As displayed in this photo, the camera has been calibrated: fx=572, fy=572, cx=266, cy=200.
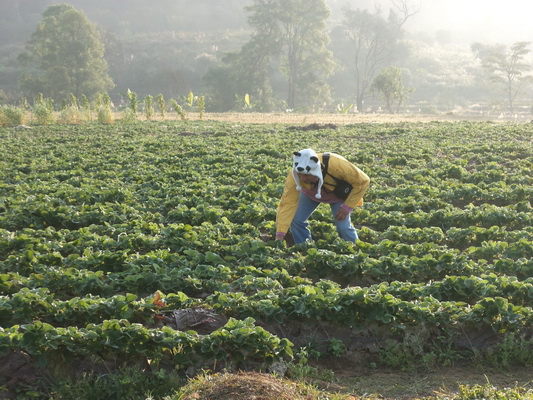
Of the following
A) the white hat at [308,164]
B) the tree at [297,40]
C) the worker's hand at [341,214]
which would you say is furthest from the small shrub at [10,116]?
the tree at [297,40]

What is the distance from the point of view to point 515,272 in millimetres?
6949

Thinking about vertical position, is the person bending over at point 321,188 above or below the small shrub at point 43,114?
below

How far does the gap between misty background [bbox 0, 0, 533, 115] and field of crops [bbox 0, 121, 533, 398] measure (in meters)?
43.6

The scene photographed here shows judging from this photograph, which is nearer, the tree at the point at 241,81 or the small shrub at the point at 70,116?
the small shrub at the point at 70,116

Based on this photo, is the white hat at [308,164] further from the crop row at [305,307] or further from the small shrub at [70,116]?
the small shrub at [70,116]

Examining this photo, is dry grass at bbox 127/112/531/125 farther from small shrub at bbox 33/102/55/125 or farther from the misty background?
the misty background

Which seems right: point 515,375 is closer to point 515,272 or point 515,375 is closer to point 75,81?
point 515,272

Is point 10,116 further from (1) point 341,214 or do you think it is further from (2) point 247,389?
(2) point 247,389

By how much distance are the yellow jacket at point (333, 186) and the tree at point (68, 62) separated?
44.1m

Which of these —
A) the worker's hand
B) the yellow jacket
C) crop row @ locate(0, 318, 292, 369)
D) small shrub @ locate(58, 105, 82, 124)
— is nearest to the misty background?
small shrub @ locate(58, 105, 82, 124)

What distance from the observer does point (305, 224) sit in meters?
8.06

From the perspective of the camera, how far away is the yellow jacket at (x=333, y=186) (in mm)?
7090

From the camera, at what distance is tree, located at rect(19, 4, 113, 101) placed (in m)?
47.9

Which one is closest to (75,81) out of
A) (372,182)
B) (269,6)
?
(269,6)
